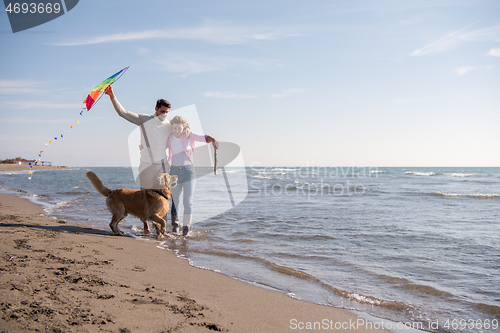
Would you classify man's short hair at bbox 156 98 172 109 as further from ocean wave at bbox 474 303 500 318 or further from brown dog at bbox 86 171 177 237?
ocean wave at bbox 474 303 500 318

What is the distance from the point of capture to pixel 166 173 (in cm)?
565

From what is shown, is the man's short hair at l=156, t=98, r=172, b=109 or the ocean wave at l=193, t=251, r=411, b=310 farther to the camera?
the man's short hair at l=156, t=98, r=172, b=109

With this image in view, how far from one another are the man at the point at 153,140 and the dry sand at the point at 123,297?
1.72m

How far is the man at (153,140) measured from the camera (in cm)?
543

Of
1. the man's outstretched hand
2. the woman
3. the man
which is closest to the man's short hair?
the man

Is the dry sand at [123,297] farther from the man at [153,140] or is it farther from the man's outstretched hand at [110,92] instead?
the man's outstretched hand at [110,92]

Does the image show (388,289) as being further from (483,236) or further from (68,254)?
(483,236)

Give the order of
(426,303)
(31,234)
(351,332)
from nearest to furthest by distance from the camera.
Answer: (351,332)
(426,303)
(31,234)

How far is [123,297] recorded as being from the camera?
106 inches

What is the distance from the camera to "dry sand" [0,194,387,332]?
217 cm

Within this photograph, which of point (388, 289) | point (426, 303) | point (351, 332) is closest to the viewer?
point (351, 332)

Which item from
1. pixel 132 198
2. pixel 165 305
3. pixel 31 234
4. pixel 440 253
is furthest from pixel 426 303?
pixel 31 234

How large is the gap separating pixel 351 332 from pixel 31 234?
4614 millimetres

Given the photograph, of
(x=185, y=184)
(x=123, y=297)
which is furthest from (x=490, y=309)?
(x=185, y=184)
